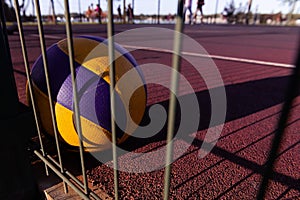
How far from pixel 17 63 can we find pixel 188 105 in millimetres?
4367

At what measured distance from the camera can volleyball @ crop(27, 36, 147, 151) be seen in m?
1.83

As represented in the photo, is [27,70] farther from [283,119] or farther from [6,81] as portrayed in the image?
[283,119]

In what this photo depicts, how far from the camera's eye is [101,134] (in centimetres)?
189

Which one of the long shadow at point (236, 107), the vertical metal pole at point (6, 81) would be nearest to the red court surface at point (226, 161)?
the long shadow at point (236, 107)

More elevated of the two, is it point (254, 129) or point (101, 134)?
point (101, 134)

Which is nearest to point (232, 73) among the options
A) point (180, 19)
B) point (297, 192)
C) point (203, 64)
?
point (203, 64)

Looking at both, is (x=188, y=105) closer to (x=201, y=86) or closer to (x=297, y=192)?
(x=201, y=86)

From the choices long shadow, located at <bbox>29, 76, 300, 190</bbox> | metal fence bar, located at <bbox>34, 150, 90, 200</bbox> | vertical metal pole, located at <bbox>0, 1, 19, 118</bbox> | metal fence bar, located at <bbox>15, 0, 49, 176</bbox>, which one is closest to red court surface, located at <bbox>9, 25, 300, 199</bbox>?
long shadow, located at <bbox>29, 76, 300, 190</bbox>

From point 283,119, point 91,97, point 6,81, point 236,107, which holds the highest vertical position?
point 283,119

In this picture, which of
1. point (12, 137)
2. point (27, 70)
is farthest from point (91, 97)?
point (12, 137)

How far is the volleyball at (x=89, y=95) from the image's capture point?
1.83 m

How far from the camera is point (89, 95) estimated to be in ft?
5.91

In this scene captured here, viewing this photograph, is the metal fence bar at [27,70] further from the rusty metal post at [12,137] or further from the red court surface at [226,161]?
the red court surface at [226,161]

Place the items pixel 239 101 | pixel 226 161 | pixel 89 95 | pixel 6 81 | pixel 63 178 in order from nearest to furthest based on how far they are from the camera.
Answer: pixel 6 81
pixel 63 178
pixel 89 95
pixel 226 161
pixel 239 101
